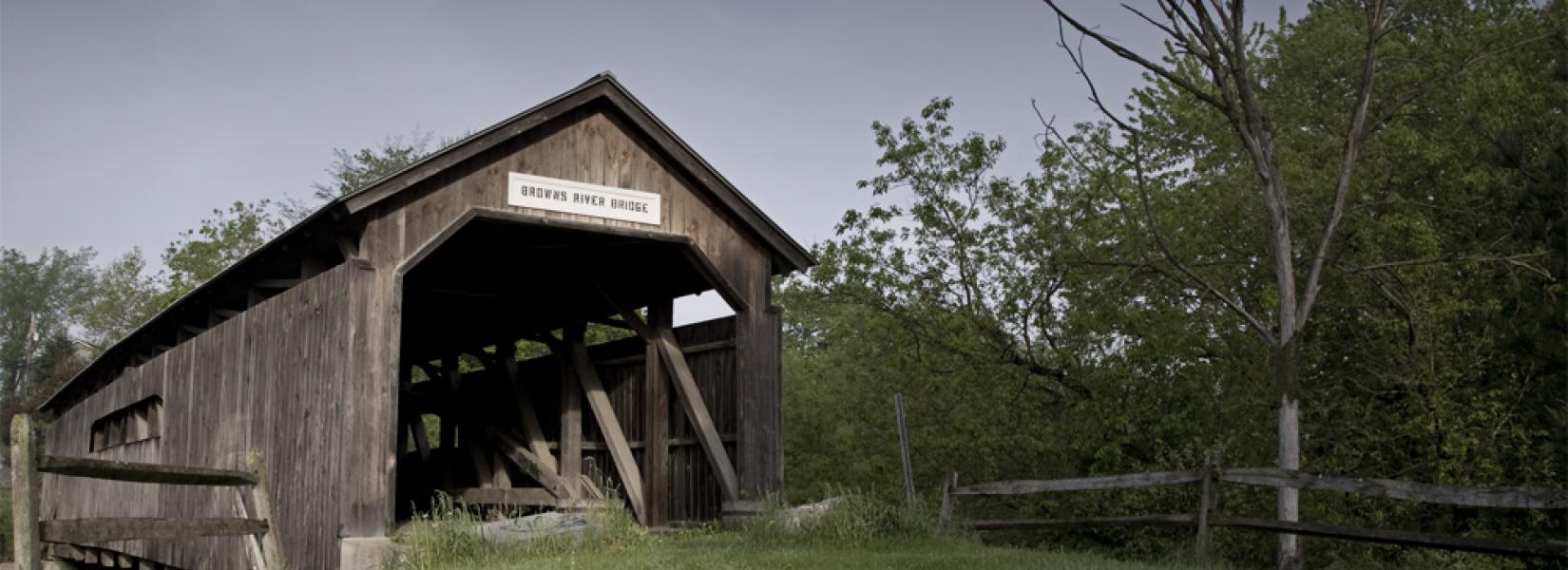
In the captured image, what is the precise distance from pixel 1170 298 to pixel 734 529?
33.3 feet

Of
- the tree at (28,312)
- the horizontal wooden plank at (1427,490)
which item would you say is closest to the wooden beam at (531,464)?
the horizontal wooden plank at (1427,490)

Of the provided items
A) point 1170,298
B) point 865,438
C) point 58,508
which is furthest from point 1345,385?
point 58,508

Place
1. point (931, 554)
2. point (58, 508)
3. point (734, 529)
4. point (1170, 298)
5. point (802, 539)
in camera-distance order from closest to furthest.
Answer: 1. point (931, 554)
2. point (802, 539)
3. point (734, 529)
4. point (1170, 298)
5. point (58, 508)

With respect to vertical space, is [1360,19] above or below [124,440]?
above

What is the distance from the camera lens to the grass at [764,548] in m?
8.32

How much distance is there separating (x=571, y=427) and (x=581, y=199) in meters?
4.68

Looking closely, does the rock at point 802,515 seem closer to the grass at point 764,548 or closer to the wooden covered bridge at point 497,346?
the grass at point 764,548

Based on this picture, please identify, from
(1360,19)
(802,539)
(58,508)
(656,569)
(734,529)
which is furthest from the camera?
(1360,19)

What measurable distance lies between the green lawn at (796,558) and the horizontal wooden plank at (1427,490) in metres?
0.96

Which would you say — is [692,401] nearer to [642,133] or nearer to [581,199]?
[581,199]

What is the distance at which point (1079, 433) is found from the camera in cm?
1973

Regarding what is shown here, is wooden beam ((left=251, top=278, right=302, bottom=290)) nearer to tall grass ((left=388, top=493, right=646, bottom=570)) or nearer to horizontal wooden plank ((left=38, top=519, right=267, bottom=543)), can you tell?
tall grass ((left=388, top=493, right=646, bottom=570))

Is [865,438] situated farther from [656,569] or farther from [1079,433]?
[656,569]

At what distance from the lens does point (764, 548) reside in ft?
31.1
